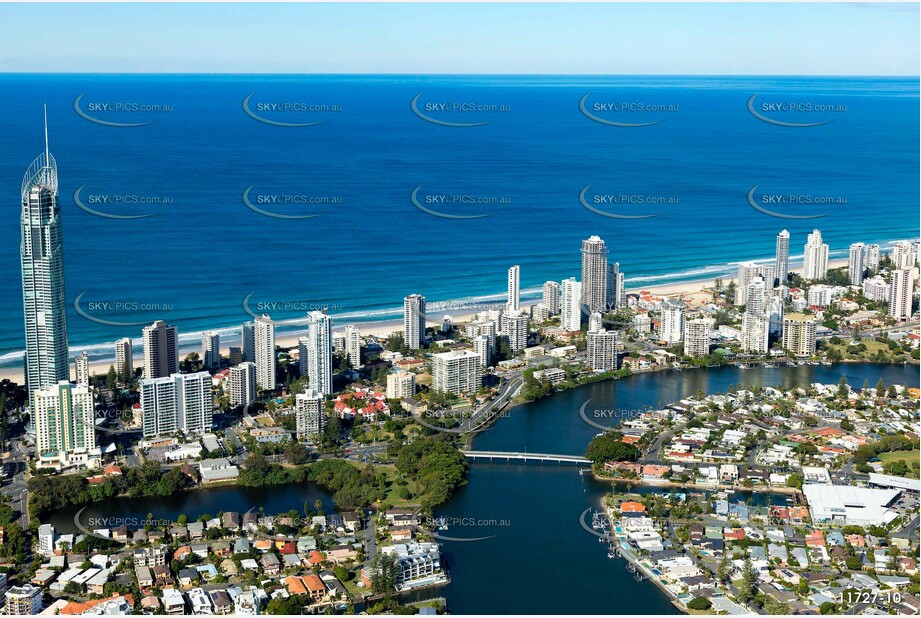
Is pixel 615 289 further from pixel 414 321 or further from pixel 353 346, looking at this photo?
pixel 353 346

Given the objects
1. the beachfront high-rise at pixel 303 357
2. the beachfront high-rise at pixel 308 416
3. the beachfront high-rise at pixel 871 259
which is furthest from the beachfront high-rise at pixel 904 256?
the beachfront high-rise at pixel 308 416

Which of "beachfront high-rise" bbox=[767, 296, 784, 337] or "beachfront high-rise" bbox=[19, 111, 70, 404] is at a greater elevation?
"beachfront high-rise" bbox=[19, 111, 70, 404]

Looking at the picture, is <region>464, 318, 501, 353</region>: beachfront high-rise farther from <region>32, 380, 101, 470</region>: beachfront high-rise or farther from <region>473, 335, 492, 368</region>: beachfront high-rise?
<region>32, 380, 101, 470</region>: beachfront high-rise

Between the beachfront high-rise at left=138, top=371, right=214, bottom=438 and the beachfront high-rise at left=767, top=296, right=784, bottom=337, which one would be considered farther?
the beachfront high-rise at left=767, top=296, right=784, bottom=337

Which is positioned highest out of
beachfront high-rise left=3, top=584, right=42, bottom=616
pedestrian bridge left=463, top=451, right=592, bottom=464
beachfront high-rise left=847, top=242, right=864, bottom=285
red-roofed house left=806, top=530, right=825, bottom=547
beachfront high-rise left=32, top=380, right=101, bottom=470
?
beachfront high-rise left=847, top=242, right=864, bottom=285

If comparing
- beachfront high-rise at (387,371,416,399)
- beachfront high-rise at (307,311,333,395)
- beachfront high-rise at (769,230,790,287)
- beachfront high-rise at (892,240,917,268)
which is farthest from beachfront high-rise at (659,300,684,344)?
beachfront high-rise at (892,240,917,268)

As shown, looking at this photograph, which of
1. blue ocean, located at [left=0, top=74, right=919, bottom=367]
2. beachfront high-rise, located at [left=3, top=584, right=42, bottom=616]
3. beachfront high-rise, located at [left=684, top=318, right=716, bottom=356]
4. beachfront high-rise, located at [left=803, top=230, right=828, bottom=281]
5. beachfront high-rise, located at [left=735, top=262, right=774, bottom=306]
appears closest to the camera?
beachfront high-rise, located at [left=3, top=584, right=42, bottom=616]

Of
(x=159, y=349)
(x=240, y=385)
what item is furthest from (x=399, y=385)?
(x=159, y=349)

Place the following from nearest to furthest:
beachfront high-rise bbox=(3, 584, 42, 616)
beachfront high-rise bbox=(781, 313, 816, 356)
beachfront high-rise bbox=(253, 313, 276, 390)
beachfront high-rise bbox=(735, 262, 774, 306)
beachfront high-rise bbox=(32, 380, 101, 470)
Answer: beachfront high-rise bbox=(3, 584, 42, 616), beachfront high-rise bbox=(32, 380, 101, 470), beachfront high-rise bbox=(253, 313, 276, 390), beachfront high-rise bbox=(781, 313, 816, 356), beachfront high-rise bbox=(735, 262, 774, 306)
